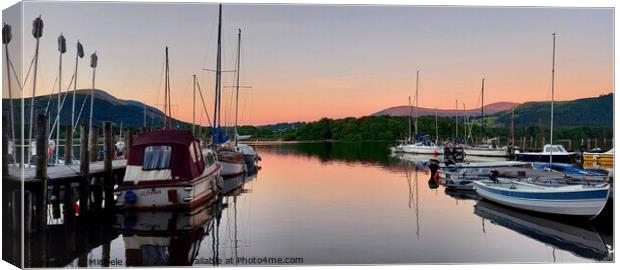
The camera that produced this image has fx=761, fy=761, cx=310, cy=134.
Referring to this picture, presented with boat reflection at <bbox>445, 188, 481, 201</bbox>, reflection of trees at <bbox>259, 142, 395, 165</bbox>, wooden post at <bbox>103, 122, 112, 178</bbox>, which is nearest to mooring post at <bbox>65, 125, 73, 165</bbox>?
wooden post at <bbox>103, 122, 112, 178</bbox>

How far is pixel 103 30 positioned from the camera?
14844mm

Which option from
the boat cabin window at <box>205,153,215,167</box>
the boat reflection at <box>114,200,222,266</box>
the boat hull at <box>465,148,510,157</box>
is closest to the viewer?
the boat reflection at <box>114,200,222,266</box>

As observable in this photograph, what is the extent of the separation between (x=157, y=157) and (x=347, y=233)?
20.6 feet

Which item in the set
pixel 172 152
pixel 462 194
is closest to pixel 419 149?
pixel 462 194

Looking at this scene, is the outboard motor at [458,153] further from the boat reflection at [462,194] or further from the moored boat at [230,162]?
the boat reflection at [462,194]

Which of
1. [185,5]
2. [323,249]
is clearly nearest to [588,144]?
[323,249]

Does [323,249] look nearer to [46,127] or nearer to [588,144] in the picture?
[46,127]

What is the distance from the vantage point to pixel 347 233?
721 inches

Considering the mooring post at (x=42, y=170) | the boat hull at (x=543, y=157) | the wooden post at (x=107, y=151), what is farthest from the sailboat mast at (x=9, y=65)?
the boat hull at (x=543, y=157)

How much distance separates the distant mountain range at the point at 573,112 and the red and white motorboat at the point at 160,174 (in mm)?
→ 9296

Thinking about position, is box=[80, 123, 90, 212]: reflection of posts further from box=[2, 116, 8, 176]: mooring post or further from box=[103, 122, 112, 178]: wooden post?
box=[2, 116, 8, 176]: mooring post

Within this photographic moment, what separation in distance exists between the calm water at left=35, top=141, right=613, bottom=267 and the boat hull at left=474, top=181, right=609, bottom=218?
13.3 inches

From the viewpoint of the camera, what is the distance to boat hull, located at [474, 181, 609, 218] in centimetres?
1830

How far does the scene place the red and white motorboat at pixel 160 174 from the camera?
21.0m
